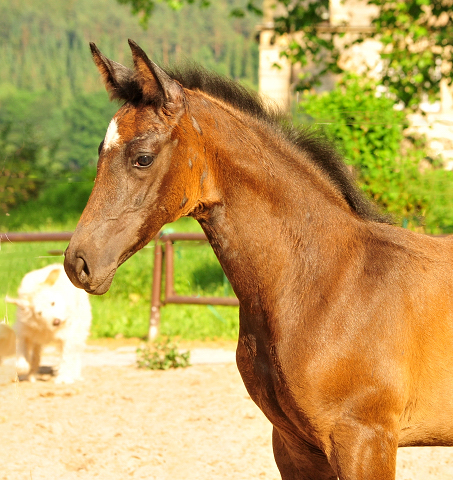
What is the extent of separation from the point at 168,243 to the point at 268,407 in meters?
5.57

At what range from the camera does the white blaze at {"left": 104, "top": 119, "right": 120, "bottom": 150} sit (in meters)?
2.22

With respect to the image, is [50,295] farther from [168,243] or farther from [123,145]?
[123,145]

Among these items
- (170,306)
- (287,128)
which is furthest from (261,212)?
(170,306)

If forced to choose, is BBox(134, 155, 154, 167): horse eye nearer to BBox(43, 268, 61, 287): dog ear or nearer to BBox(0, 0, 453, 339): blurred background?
BBox(0, 0, 453, 339): blurred background

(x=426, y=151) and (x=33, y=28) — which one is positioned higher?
(x=33, y=28)

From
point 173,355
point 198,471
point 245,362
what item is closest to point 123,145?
point 245,362

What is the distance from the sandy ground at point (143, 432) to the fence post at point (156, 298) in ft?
4.85

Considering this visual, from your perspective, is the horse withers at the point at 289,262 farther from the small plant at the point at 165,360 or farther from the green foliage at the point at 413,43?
the green foliage at the point at 413,43

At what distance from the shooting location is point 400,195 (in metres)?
7.01

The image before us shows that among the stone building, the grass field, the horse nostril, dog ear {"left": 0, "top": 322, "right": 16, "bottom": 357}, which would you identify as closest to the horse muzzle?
the horse nostril

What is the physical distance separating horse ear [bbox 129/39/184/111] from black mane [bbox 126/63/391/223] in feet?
0.93

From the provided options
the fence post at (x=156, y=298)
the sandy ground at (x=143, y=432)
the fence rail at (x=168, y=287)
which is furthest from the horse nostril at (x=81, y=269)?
the fence post at (x=156, y=298)

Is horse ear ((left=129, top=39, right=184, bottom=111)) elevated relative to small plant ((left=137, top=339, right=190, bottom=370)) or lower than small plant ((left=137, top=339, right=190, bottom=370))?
elevated

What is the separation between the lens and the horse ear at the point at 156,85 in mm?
2186
